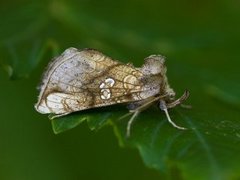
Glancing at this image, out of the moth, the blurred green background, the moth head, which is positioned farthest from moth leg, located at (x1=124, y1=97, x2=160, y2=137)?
the blurred green background

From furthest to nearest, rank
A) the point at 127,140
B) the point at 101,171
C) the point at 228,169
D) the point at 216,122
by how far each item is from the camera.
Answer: the point at 101,171 < the point at 216,122 < the point at 127,140 < the point at 228,169

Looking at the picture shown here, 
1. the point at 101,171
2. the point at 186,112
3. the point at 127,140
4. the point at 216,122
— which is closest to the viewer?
the point at 127,140

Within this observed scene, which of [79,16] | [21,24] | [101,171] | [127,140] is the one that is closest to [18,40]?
[21,24]

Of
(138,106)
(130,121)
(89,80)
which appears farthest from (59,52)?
(130,121)

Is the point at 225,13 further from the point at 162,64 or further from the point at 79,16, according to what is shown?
the point at 162,64

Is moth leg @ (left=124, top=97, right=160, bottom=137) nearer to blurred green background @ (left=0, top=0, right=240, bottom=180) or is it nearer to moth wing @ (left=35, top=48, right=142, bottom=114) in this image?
moth wing @ (left=35, top=48, right=142, bottom=114)

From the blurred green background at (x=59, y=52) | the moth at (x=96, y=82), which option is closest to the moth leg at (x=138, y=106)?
the moth at (x=96, y=82)

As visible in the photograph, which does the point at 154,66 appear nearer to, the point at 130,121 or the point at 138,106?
the point at 138,106

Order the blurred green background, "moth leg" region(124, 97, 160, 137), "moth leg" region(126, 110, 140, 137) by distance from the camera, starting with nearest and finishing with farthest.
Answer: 1. "moth leg" region(126, 110, 140, 137)
2. "moth leg" region(124, 97, 160, 137)
3. the blurred green background
